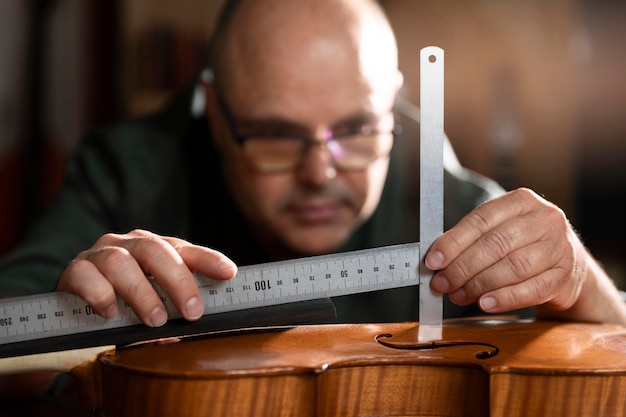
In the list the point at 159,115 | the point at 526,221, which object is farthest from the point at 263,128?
the point at 526,221

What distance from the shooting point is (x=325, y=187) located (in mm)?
1688

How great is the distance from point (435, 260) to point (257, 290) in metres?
0.26

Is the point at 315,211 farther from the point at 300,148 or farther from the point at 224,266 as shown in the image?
the point at 224,266

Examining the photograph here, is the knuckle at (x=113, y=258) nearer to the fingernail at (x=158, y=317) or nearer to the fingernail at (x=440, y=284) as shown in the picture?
the fingernail at (x=158, y=317)

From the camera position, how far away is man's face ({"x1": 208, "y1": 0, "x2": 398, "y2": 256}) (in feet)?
5.47

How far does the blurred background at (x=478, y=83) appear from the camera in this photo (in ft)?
11.3

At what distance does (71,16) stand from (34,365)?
2.81 meters

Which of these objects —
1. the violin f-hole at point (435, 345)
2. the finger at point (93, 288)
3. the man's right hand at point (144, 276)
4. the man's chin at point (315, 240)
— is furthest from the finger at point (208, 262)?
the man's chin at point (315, 240)

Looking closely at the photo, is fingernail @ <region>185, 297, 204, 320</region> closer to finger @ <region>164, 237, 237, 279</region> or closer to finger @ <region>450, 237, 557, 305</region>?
finger @ <region>164, 237, 237, 279</region>

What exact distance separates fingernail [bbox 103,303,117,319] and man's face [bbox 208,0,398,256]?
722 mm

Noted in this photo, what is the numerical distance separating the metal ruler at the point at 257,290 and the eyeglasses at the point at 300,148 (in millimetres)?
616

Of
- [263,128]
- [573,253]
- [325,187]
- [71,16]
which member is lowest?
[573,253]

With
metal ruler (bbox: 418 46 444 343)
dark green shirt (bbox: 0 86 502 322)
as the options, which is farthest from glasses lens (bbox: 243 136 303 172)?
metal ruler (bbox: 418 46 444 343)

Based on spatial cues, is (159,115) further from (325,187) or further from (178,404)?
Answer: (178,404)
